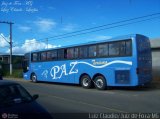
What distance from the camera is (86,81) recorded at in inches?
869

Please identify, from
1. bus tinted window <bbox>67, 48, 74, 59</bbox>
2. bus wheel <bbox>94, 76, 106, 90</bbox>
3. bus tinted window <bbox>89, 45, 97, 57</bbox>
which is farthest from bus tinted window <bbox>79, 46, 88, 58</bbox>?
bus wheel <bbox>94, 76, 106, 90</bbox>

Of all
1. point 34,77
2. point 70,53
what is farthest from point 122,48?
point 34,77

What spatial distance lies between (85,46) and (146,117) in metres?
12.8

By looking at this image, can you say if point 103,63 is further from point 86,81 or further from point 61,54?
point 61,54

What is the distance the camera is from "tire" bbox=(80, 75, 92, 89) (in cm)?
2173

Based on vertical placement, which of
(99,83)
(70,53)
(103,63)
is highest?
(70,53)

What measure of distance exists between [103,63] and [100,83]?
4.55 ft

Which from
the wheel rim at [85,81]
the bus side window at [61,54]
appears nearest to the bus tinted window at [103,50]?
the wheel rim at [85,81]

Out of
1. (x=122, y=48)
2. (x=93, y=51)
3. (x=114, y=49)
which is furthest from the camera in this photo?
(x=93, y=51)

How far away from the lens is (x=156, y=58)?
2689 cm

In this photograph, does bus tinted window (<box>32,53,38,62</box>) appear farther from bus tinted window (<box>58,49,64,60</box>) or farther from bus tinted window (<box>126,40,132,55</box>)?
bus tinted window (<box>126,40,132,55</box>)

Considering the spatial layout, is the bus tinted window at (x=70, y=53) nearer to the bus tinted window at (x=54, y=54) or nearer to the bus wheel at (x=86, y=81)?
the bus tinted window at (x=54, y=54)

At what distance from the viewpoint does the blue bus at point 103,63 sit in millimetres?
18844

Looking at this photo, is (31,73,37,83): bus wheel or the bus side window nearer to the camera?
the bus side window
